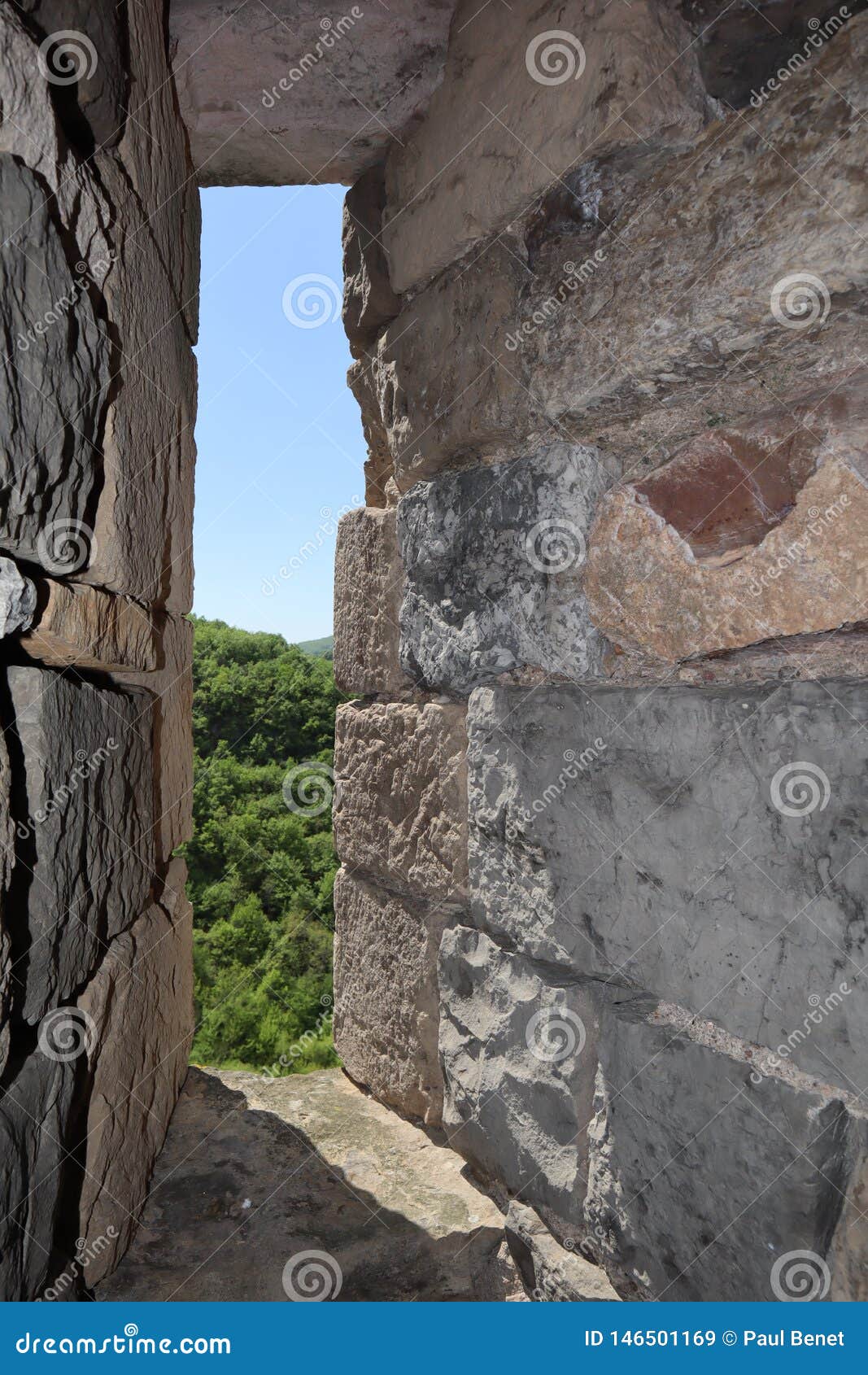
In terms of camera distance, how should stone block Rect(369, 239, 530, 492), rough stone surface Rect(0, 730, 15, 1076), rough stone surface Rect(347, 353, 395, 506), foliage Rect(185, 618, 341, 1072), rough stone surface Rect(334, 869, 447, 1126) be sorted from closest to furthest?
rough stone surface Rect(0, 730, 15, 1076), stone block Rect(369, 239, 530, 492), rough stone surface Rect(334, 869, 447, 1126), rough stone surface Rect(347, 353, 395, 506), foliage Rect(185, 618, 341, 1072)

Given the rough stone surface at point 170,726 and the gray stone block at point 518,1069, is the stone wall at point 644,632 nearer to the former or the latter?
the gray stone block at point 518,1069

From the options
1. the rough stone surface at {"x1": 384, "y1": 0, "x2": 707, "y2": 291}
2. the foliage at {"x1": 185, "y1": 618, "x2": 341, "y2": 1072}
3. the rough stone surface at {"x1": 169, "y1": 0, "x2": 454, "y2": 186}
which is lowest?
the foliage at {"x1": 185, "y1": 618, "x2": 341, "y2": 1072}

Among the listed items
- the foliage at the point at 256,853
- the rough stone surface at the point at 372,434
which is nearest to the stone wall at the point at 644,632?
the rough stone surface at the point at 372,434

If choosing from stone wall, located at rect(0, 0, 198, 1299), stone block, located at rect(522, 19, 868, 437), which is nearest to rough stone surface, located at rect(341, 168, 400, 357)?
stone wall, located at rect(0, 0, 198, 1299)

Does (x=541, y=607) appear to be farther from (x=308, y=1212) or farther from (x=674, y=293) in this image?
(x=308, y=1212)

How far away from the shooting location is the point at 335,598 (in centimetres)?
219

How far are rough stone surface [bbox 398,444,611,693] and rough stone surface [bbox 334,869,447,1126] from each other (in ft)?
1.77

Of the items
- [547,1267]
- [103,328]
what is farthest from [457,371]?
[547,1267]

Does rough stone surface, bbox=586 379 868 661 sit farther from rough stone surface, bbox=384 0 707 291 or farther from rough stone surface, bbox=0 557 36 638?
rough stone surface, bbox=0 557 36 638

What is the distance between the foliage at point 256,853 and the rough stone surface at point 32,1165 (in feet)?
19.0

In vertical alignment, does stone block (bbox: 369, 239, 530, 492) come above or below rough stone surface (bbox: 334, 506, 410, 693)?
above

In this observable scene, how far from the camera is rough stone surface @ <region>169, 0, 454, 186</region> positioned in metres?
1.75

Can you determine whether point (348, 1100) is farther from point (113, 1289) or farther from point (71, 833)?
point (71, 833)

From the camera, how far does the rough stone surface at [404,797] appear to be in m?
1.73
